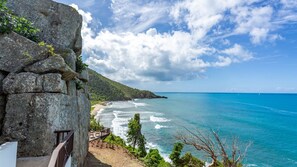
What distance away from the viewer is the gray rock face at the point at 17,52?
9820 mm

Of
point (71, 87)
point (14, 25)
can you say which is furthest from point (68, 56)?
point (14, 25)

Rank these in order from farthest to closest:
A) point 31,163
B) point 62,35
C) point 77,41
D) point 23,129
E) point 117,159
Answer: point 117,159 < point 77,41 < point 62,35 < point 23,129 < point 31,163

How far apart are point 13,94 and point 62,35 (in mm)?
4678

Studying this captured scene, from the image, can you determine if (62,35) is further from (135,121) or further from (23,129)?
(135,121)

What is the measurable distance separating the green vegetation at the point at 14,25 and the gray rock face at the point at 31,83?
2137 millimetres

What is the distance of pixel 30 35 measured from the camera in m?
11.2

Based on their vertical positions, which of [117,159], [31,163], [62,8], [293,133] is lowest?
[293,133]

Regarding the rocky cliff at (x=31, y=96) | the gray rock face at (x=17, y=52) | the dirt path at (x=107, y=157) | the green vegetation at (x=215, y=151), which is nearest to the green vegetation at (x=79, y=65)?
the rocky cliff at (x=31, y=96)

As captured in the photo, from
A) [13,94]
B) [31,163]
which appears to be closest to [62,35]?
[13,94]

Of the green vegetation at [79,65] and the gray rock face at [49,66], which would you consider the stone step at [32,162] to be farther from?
the green vegetation at [79,65]

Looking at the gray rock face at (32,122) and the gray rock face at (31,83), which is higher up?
the gray rock face at (31,83)

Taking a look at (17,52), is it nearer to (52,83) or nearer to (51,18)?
(52,83)

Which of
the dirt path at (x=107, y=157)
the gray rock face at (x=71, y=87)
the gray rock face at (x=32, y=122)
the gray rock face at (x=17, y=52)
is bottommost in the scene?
the dirt path at (x=107, y=157)

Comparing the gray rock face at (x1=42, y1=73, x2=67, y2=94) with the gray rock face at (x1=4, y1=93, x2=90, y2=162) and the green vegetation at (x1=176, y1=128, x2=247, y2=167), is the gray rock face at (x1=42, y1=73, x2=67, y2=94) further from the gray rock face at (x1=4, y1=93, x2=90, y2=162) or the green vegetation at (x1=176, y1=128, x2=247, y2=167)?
the green vegetation at (x1=176, y1=128, x2=247, y2=167)
